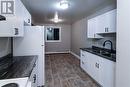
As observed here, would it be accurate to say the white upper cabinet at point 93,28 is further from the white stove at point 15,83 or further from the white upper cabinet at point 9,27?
the white stove at point 15,83

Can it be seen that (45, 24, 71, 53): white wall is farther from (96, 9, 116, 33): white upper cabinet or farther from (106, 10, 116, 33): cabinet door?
(106, 10, 116, 33): cabinet door

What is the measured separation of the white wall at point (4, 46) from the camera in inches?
101

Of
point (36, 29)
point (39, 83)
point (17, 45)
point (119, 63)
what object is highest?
point (36, 29)

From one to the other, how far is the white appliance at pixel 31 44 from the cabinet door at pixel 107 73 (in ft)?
4.99

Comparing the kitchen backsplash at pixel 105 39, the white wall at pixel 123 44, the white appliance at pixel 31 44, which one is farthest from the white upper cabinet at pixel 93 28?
the white wall at pixel 123 44

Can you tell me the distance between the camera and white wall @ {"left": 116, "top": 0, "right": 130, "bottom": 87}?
6.01ft

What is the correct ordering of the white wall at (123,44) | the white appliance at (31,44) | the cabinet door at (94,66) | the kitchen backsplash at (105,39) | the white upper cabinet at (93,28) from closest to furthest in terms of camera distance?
the white wall at (123,44), the white appliance at (31,44), the cabinet door at (94,66), the kitchen backsplash at (105,39), the white upper cabinet at (93,28)

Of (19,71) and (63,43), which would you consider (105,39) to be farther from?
(63,43)

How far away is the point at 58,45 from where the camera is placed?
9.15 meters

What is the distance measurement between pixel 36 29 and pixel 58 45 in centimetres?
606

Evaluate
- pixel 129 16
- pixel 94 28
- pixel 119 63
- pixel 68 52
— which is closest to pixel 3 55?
pixel 119 63

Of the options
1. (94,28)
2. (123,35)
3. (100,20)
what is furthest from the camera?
(94,28)

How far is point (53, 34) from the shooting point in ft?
29.7

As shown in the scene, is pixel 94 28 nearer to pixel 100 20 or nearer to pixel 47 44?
pixel 100 20
